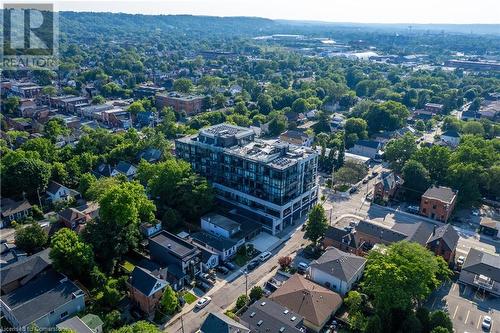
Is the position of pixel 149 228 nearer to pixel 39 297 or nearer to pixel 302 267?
pixel 39 297

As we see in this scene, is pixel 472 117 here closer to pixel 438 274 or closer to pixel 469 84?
pixel 469 84

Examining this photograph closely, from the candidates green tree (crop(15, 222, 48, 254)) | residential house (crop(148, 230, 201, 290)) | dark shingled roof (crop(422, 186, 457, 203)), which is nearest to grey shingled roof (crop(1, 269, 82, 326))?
green tree (crop(15, 222, 48, 254))

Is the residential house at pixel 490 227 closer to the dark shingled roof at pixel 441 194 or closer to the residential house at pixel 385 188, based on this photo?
the dark shingled roof at pixel 441 194

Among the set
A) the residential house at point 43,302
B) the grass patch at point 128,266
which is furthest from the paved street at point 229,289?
the residential house at point 43,302

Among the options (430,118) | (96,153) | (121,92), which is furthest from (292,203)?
(121,92)

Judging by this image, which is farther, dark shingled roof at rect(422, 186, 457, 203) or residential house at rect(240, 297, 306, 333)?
dark shingled roof at rect(422, 186, 457, 203)

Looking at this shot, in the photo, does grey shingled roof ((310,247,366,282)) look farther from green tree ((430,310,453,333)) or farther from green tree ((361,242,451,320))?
green tree ((430,310,453,333))
